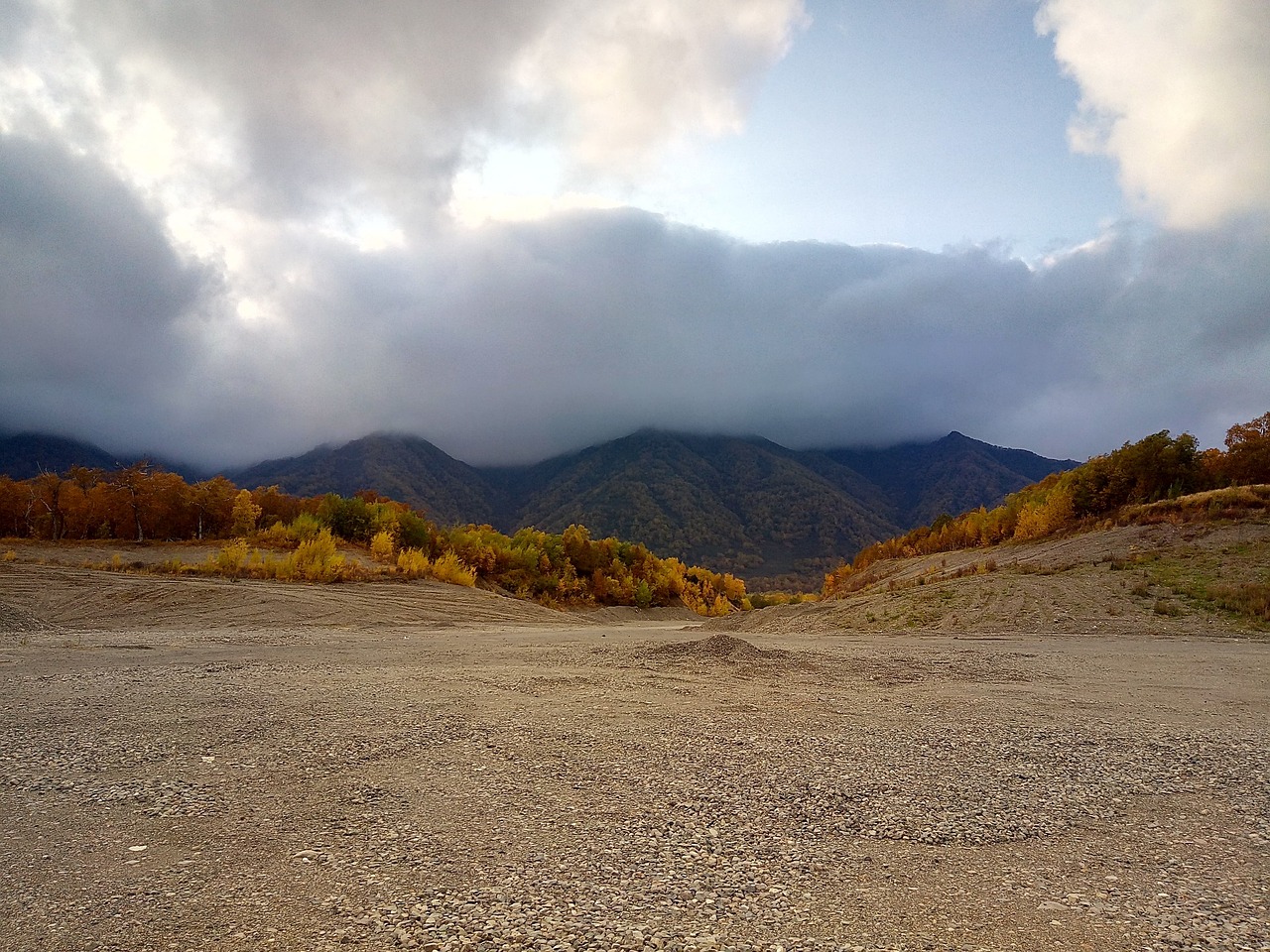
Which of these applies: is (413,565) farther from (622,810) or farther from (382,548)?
(622,810)

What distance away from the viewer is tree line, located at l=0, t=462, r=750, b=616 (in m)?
29.7

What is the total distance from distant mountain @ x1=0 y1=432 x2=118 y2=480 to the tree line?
161866mm

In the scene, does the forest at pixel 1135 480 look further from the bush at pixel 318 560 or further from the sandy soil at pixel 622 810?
the sandy soil at pixel 622 810

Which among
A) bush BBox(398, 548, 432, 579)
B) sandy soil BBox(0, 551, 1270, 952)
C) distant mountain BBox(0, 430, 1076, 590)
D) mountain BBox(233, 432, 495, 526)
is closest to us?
sandy soil BBox(0, 551, 1270, 952)

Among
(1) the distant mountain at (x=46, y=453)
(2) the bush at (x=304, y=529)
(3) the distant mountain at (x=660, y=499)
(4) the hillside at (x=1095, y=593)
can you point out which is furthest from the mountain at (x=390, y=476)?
(4) the hillside at (x=1095, y=593)

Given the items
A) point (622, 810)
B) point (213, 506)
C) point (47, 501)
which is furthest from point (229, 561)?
point (622, 810)

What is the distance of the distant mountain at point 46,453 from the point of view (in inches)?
6629

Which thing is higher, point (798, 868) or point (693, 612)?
point (798, 868)

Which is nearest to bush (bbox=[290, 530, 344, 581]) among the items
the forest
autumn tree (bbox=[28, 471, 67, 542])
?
autumn tree (bbox=[28, 471, 67, 542])

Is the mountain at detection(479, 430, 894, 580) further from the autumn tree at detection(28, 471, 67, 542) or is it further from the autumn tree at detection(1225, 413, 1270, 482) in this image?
the autumn tree at detection(28, 471, 67, 542)

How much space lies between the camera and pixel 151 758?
598cm

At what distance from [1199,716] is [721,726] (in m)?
6.44

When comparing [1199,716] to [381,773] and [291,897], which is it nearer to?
[381,773]

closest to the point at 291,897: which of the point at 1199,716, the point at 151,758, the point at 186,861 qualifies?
the point at 186,861
